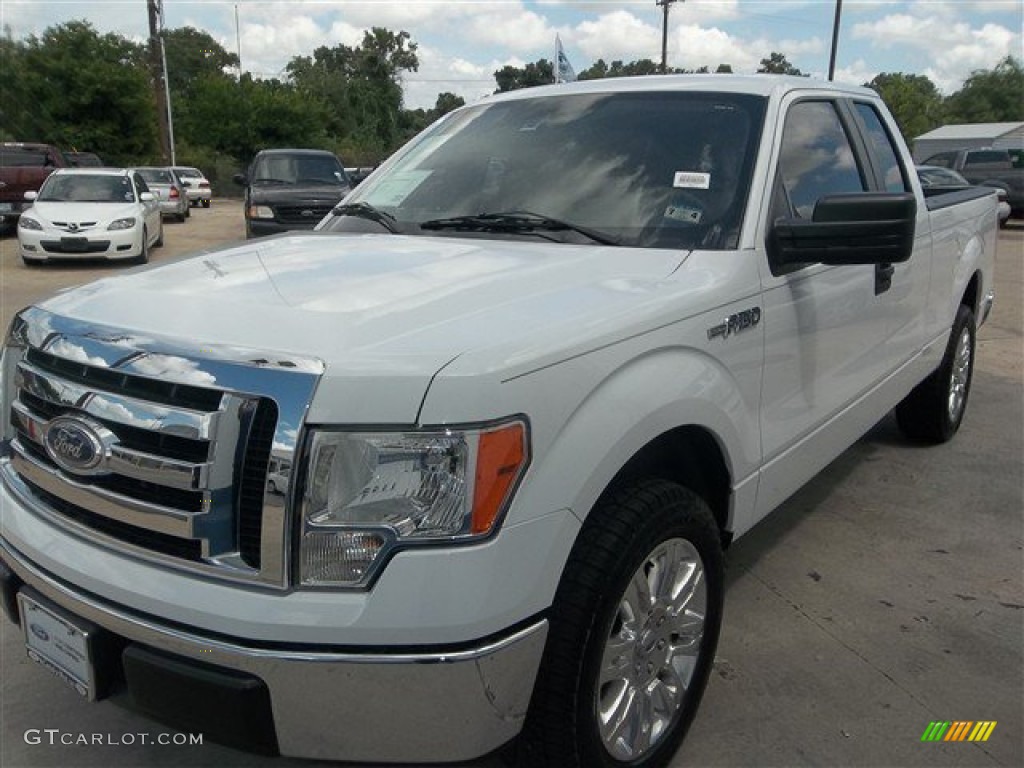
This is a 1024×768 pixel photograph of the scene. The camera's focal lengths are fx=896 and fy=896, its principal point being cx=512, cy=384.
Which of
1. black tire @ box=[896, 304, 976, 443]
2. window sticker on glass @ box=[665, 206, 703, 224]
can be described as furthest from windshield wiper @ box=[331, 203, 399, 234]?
black tire @ box=[896, 304, 976, 443]

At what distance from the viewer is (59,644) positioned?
2035 millimetres

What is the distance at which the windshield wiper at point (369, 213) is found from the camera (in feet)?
10.3

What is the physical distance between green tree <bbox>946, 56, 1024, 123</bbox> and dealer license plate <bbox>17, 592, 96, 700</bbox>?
68.2m

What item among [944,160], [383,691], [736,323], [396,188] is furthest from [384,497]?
[944,160]

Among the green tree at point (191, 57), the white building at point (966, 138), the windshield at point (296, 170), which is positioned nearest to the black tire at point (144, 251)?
the windshield at point (296, 170)

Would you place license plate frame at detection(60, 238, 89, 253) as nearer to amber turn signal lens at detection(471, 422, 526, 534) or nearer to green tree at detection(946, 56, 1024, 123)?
amber turn signal lens at detection(471, 422, 526, 534)

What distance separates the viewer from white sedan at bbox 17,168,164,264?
41.6ft

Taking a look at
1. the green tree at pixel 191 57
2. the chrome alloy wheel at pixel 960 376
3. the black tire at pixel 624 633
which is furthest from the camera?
the green tree at pixel 191 57

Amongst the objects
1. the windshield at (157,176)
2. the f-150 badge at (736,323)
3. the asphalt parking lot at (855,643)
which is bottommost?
the asphalt parking lot at (855,643)

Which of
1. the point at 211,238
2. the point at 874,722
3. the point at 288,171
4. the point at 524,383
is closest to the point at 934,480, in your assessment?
the point at 874,722

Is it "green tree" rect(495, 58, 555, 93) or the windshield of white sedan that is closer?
the windshield of white sedan

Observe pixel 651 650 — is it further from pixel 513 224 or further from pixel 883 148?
pixel 883 148

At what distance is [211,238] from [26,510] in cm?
1775

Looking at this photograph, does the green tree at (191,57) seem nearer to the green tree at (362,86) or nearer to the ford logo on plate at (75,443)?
the green tree at (362,86)
